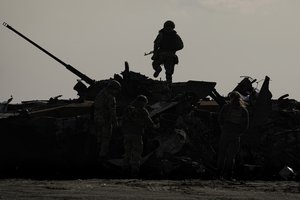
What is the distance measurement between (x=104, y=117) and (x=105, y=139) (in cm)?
55

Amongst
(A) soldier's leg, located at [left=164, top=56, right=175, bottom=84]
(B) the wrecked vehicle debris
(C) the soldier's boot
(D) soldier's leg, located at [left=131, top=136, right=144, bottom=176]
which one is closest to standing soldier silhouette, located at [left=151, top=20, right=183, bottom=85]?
(A) soldier's leg, located at [left=164, top=56, right=175, bottom=84]

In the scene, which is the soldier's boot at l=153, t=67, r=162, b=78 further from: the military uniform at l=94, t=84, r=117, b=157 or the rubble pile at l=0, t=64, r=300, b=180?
the military uniform at l=94, t=84, r=117, b=157

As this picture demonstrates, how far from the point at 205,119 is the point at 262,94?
1777mm

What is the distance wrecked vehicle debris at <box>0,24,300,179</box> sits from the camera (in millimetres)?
15328

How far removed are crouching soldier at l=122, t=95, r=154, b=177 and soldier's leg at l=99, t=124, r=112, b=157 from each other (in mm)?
802

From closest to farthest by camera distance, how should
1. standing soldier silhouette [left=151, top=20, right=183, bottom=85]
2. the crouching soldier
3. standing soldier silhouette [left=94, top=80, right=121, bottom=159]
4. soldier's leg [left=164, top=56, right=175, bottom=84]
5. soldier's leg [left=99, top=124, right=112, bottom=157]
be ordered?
1. the crouching soldier
2. standing soldier silhouette [left=94, top=80, right=121, bottom=159]
3. soldier's leg [left=99, top=124, right=112, bottom=157]
4. standing soldier silhouette [left=151, top=20, right=183, bottom=85]
5. soldier's leg [left=164, top=56, right=175, bottom=84]

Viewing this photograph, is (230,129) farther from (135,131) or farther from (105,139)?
(105,139)

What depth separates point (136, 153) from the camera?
14453 mm

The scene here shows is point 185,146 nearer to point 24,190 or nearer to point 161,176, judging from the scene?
point 161,176

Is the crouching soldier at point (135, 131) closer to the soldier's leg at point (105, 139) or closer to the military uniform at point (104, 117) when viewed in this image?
the military uniform at point (104, 117)

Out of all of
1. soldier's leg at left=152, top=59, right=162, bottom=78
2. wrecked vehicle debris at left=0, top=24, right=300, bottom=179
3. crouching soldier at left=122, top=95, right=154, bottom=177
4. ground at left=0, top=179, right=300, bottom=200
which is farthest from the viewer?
soldier's leg at left=152, top=59, right=162, bottom=78

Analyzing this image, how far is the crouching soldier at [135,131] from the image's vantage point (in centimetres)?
1441

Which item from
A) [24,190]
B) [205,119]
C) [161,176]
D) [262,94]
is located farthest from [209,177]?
[24,190]

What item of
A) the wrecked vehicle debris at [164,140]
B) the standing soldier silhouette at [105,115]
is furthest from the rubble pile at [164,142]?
the standing soldier silhouette at [105,115]
